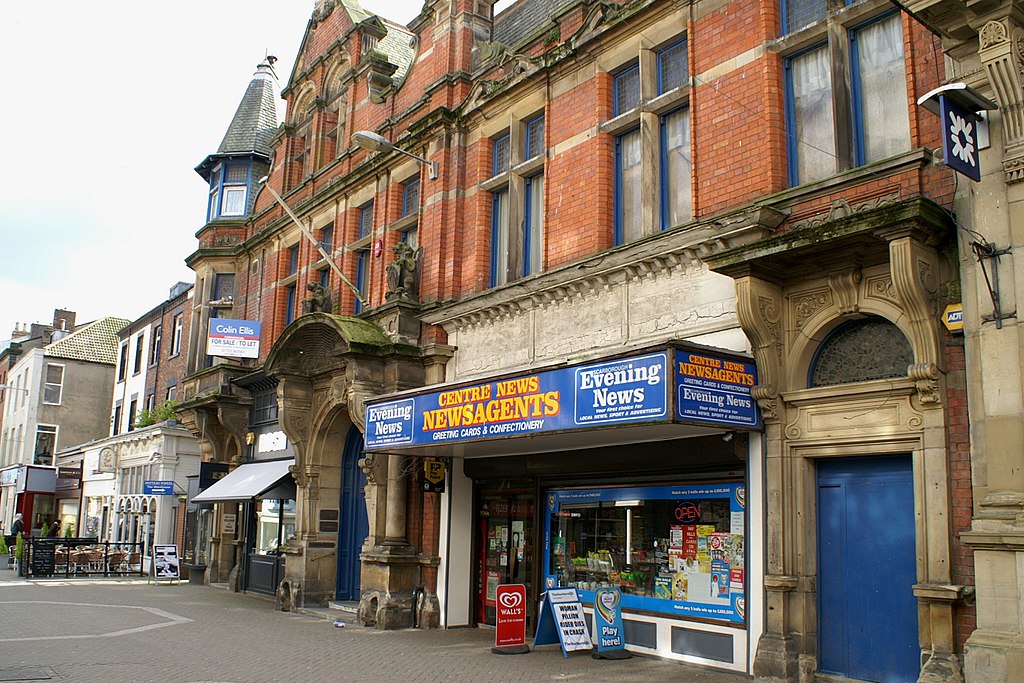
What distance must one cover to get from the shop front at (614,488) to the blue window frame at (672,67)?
15.5ft

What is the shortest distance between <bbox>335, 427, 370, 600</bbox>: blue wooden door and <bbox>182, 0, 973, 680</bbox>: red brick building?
0.06 metres

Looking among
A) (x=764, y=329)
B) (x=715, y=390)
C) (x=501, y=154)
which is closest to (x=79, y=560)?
(x=501, y=154)

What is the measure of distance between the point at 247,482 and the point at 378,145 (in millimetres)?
8995

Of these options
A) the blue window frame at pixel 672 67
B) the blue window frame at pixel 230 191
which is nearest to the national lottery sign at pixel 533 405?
the blue window frame at pixel 672 67

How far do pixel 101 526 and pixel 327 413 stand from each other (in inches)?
884

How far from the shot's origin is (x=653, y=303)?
11.9 meters

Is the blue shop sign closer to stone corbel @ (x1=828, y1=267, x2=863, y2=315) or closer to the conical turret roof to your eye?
stone corbel @ (x1=828, y1=267, x2=863, y2=315)

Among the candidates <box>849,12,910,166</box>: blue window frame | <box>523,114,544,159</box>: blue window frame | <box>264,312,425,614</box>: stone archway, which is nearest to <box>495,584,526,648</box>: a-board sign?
<box>264,312,425,614</box>: stone archway

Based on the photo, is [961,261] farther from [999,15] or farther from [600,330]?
[600,330]

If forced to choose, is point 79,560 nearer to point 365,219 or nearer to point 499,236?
point 365,219

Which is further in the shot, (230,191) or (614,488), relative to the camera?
(230,191)

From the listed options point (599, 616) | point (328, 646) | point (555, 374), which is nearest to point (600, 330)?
point (555, 374)

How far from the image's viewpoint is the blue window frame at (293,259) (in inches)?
882

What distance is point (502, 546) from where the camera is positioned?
15031 millimetres
